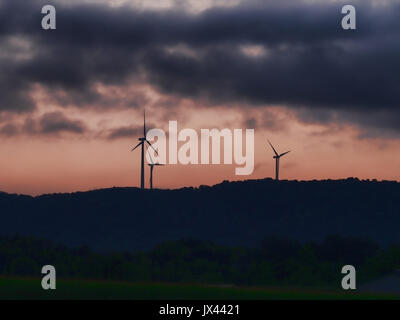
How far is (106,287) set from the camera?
437ft
